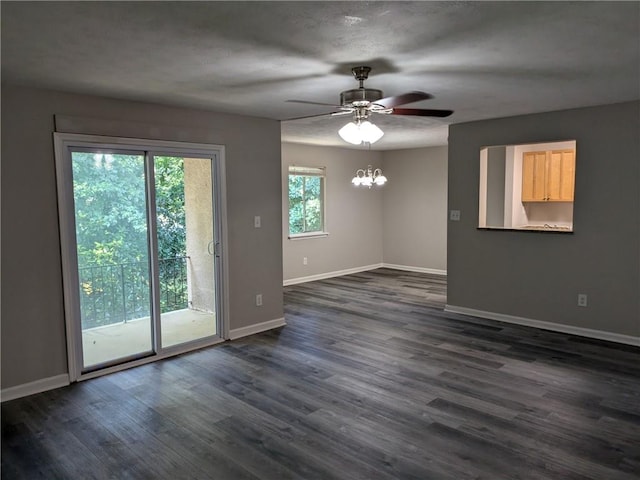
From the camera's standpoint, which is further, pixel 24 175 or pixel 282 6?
pixel 24 175

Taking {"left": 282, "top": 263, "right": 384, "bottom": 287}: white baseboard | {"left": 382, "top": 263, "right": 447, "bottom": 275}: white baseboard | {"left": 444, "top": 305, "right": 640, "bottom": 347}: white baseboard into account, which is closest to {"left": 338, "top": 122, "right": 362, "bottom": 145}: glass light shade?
{"left": 444, "top": 305, "right": 640, "bottom": 347}: white baseboard

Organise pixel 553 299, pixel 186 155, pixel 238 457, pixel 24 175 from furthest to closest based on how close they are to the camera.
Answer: pixel 553 299
pixel 186 155
pixel 24 175
pixel 238 457

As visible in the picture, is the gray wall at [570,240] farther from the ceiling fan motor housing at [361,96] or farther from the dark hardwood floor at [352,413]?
the ceiling fan motor housing at [361,96]

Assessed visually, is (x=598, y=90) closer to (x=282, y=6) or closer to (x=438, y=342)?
(x=438, y=342)

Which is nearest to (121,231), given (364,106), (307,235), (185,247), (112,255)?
(112,255)

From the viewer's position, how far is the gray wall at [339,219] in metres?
7.69

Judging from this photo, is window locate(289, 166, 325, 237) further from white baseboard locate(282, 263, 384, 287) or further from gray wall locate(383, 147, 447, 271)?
gray wall locate(383, 147, 447, 271)

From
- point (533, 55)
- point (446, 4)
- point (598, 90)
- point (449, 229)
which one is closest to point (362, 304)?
point (449, 229)

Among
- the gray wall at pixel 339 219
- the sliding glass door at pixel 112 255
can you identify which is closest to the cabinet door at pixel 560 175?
the gray wall at pixel 339 219

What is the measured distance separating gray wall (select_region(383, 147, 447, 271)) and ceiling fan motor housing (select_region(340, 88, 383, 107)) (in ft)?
18.4

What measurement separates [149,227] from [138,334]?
3.31ft

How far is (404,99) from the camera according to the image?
2785 millimetres

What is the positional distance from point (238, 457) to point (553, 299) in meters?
3.86

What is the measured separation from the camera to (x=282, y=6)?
2012mm
